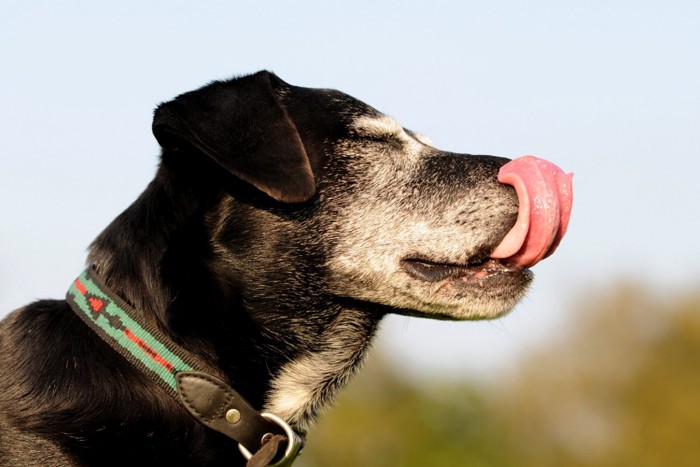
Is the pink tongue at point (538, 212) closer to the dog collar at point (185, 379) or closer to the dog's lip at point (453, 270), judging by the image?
the dog's lip at point (453, 270)

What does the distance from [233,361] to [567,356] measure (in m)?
40.1

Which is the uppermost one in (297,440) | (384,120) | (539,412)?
(384,120)

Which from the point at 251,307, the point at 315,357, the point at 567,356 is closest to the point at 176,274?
the point at 251,307

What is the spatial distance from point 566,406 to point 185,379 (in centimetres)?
4097

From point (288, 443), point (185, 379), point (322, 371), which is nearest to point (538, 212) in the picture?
point (322, 371)

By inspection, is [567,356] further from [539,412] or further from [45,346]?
[45,346]

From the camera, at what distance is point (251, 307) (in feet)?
15.3

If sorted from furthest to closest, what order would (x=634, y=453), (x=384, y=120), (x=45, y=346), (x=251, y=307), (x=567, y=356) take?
(x=567, y=356) < (x=634, y=453) < (x=384, y=120) < (x=251, y=307) < (x=45, y=346)

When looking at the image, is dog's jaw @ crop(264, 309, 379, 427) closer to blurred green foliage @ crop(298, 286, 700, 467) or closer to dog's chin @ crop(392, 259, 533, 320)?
dog's chin @ crop(392, 259, 533, 320)

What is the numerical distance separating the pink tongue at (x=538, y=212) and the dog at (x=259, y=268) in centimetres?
4

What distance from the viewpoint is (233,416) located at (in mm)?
4227

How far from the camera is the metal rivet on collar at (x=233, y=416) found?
13.8 ft

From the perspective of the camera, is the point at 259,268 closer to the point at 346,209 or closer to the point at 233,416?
the point at 346,209

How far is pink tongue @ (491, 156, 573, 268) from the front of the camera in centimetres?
464
